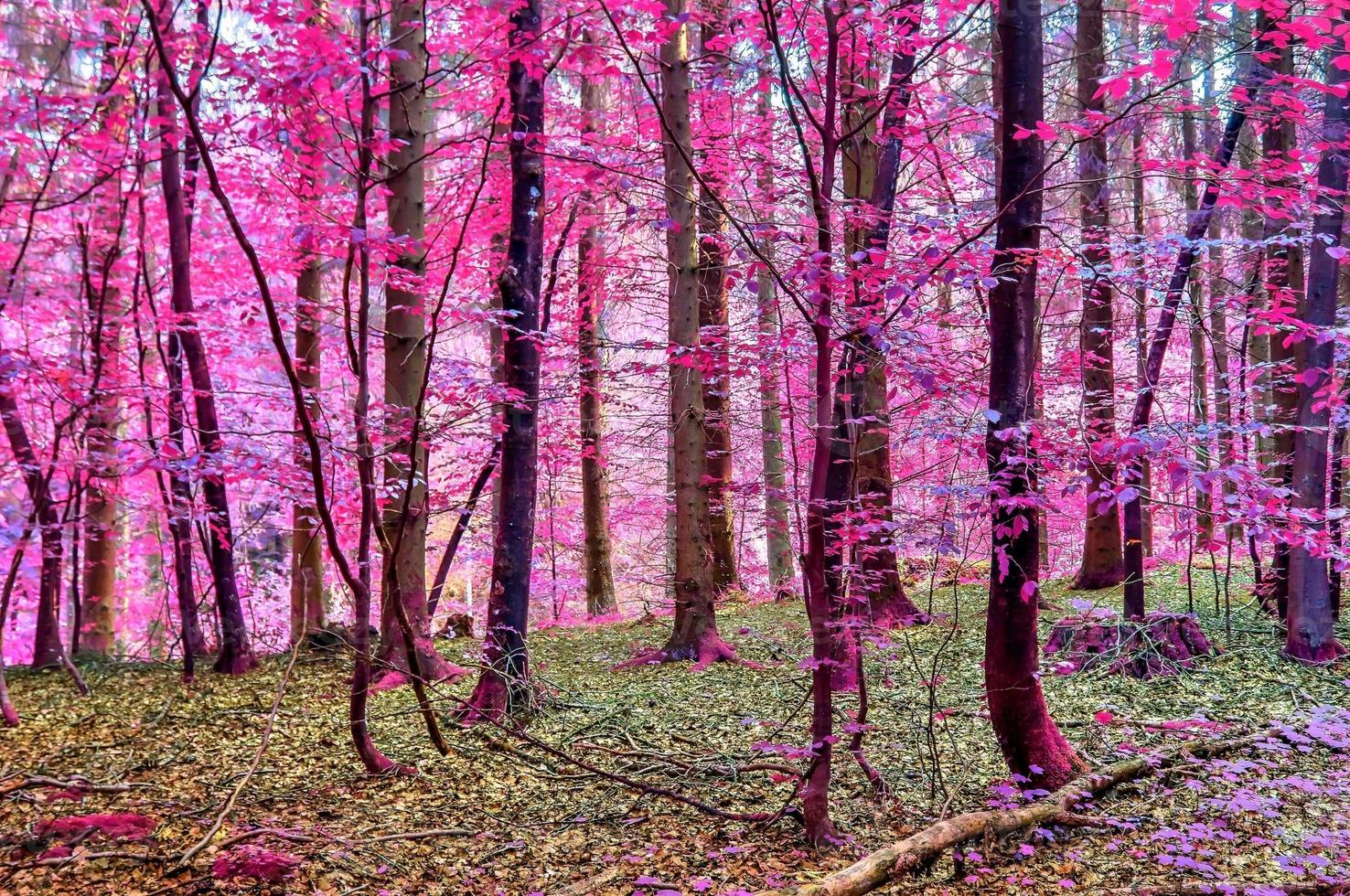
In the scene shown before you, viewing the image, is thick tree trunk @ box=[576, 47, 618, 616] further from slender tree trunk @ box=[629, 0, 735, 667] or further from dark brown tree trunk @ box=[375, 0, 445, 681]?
dark brown tree trunk @ box=[375, 0, 445, 681]

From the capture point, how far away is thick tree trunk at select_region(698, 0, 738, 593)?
20.3 ft

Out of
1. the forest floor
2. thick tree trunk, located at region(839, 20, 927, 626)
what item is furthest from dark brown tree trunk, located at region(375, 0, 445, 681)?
thick tree trunk, located at region(839, 20, 927, 626)

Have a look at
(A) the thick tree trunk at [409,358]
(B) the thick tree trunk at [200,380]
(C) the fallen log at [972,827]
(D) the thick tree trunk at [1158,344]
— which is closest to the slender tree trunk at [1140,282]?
(D) the thick tree trunk at [1158,344]

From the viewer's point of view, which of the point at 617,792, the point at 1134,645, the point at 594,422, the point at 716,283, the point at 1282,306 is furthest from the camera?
the point at 594,422

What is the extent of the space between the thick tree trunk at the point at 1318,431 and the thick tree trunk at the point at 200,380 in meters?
7.79

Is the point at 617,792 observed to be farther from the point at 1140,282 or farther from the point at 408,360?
the point at 1140,282

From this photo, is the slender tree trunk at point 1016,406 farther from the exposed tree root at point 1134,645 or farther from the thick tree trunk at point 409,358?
the thick tree trunk at point 409,358

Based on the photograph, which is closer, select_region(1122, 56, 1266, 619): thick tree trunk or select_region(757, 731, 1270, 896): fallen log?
select_region(757, 731, 1270, 896): fallen log

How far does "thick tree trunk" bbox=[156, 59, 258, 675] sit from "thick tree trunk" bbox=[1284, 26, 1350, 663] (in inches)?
307

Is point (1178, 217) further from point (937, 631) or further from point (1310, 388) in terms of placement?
point (937, 631)

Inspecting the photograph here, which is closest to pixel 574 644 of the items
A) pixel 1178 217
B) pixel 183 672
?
pixel 183 672

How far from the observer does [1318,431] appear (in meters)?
5.55

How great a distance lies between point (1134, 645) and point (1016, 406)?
3.80m

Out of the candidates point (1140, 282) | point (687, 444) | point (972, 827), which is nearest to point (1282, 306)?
point (1140, 282)
